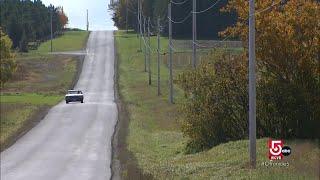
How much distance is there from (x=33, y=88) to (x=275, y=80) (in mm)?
55729

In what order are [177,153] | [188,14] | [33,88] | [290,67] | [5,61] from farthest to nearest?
[188,14], [33,88], [5,61], [177,153], [290,67]

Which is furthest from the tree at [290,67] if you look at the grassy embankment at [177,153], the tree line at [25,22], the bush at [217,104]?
the tree line at [25,22]

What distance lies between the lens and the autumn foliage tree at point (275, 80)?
978 inches

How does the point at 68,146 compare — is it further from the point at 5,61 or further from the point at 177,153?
the point at 5,61

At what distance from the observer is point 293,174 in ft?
51.0

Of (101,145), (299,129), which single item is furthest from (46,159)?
(299,129)

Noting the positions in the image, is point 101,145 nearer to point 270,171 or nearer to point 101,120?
point 101,120

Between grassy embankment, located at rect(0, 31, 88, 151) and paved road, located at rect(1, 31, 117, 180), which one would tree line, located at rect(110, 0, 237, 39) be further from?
paved road, located at rect(1, 31, 117, 180)

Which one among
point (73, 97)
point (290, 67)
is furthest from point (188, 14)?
point (290, 67)

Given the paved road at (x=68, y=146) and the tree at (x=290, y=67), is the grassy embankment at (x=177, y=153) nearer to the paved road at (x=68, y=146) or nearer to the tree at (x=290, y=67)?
the paved road at (x=68, y=146)

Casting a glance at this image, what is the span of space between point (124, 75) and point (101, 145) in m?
51.5

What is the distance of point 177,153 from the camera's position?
2928 centimetres

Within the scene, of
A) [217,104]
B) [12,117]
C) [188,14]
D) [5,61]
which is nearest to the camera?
[217,104]

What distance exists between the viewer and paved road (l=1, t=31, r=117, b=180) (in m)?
27.4
